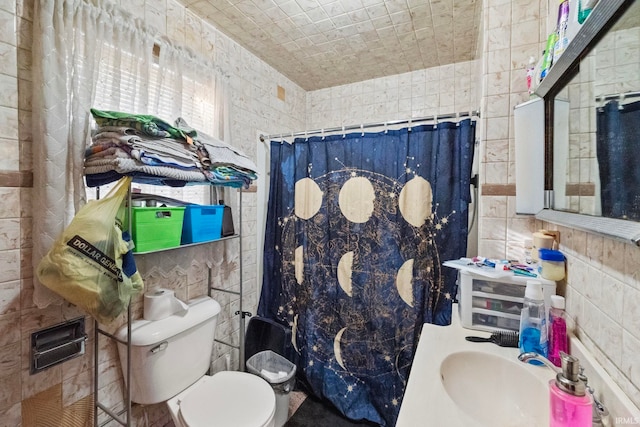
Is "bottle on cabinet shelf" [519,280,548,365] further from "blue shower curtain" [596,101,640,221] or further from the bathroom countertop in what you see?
"blue shower curtain" [596,101,640,221]

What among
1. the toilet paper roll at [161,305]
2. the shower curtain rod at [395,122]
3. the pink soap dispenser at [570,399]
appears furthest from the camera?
the shower curtain rod at [395,122]

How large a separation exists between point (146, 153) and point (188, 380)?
109 cm

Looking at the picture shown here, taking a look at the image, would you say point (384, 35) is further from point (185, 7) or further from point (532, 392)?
point (532, 392)

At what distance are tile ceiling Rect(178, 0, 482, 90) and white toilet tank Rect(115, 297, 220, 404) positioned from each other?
1.66 meters

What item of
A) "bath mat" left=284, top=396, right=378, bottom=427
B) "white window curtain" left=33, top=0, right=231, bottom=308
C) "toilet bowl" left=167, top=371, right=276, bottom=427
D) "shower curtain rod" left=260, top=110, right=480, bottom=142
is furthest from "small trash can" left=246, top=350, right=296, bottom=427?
"shower curtain rod" left=260, top=110, right=480, bottom=142

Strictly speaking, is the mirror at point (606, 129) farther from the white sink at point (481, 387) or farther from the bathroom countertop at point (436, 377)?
the bathroom countertop at point (436, 377)

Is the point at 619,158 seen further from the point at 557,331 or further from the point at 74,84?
the point at 74,84

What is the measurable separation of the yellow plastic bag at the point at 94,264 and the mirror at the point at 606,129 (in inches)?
54.0

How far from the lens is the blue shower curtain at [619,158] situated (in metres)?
0.56

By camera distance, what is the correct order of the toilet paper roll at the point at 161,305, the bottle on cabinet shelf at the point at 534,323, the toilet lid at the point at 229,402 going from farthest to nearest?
1. the toilet paper roll at the point at 161,305
2. the toilet lid at the point at 229,402
3. the bottle on cabinet shelf at the point at 534,323

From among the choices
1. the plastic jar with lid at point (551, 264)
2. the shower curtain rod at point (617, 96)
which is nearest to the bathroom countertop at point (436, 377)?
the plastic jar with lid at point (551, 264)

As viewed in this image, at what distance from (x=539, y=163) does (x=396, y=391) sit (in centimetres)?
144

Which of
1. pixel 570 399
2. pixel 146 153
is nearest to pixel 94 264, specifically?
pixel 146 153

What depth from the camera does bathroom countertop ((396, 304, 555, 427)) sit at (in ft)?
2.10
